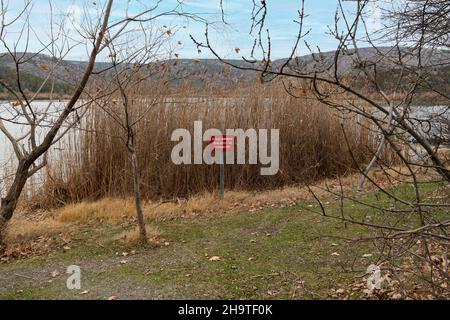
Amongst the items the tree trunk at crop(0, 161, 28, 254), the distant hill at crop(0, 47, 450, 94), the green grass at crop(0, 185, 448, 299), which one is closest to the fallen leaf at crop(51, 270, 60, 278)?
the green grass at crop(0, 185, 448, 299)

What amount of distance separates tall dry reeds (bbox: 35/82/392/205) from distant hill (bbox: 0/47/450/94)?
0.92 ft

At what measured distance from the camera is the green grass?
3268 millimetres

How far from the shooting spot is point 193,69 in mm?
7078

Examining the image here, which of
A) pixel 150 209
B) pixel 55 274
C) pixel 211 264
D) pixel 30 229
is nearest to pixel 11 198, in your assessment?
pixel 30 229

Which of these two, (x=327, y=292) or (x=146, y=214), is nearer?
(x=327, y=292)

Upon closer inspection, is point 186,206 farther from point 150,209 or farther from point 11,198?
point 11,198

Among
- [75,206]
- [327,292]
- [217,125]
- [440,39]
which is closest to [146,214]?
[75,206]

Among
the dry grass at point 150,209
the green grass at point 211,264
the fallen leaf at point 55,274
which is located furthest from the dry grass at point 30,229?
the fallen leaf at point 55,274

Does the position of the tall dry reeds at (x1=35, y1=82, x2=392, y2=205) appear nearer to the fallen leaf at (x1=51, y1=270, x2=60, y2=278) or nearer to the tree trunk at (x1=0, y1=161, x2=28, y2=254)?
Answer: the tree trunk at (x1=0, y1=161, x2=28, y2=254)

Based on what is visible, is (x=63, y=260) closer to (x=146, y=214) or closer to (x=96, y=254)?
(x=96, y=254)

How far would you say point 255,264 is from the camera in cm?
376

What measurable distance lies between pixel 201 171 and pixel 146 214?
5.07 ft

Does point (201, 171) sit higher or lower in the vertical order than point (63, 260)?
higher
